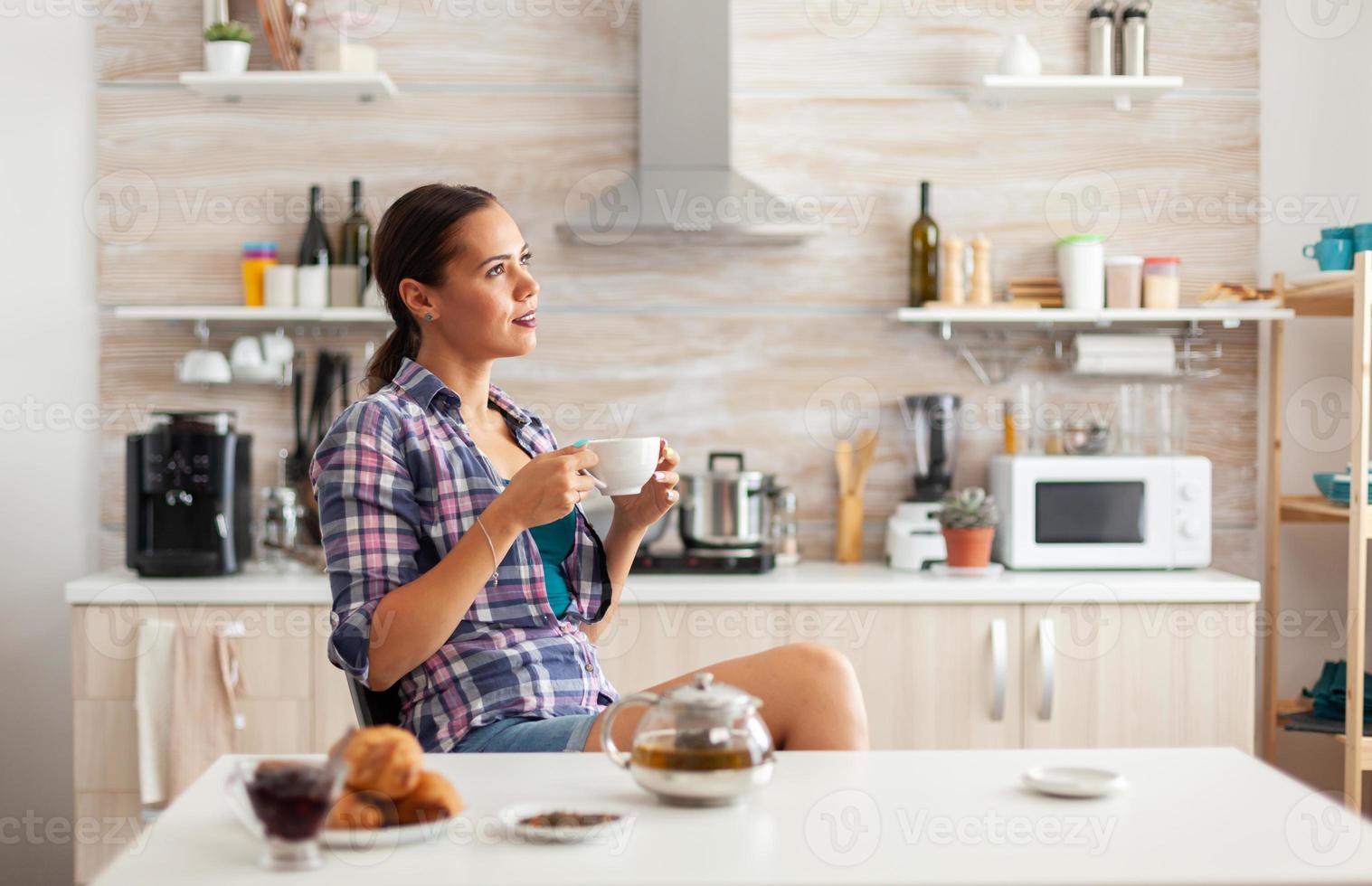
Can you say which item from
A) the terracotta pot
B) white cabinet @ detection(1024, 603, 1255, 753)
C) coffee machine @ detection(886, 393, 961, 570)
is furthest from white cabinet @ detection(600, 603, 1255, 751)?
coffee machine @ detection(886, 393, 961, 570)

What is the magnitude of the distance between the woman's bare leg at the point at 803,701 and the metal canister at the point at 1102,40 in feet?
7.22

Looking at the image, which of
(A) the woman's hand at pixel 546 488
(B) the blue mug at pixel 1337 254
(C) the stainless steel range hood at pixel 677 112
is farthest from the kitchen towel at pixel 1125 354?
(A) the woman's hand at pixel 546 488

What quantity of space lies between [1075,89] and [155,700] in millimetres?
2568

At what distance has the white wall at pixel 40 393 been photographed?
3.20m

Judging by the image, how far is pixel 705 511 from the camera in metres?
3.00

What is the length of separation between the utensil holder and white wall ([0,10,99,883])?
193 centimetres

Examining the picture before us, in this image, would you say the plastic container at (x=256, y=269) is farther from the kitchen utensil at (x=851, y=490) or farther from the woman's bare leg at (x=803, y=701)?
the woman's bare leg at (x=803, y=701)

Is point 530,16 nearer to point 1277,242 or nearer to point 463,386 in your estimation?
point 463,386

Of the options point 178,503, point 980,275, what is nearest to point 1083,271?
point 980,275

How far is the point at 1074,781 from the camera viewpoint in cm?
117

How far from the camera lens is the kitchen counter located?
276 centimetres

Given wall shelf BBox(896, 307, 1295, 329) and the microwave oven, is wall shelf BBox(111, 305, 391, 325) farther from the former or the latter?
the microwave oven

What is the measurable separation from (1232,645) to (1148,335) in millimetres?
844

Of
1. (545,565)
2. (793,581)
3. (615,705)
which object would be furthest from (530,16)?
(615,705)
